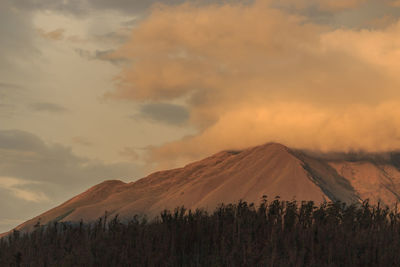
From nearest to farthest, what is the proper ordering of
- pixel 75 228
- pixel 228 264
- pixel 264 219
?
pixel 228 264 < pixel 264 219 < pixel 75 228

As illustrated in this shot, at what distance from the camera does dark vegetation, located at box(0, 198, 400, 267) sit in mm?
8734

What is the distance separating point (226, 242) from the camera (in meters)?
9.52

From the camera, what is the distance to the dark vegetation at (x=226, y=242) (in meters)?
8.73

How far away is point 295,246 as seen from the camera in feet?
29.6

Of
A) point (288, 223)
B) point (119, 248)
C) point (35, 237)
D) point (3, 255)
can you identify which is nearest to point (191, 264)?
point (119, 248)

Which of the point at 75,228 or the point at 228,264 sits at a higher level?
the point at 75,228

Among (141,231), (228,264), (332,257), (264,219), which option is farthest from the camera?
(264,219)

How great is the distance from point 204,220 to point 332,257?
8.79ft

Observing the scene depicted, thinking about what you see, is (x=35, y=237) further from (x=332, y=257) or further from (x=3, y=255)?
(x=332, y=257)

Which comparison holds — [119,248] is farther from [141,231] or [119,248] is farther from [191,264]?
[191,264]

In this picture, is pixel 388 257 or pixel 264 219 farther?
pixel 264 219

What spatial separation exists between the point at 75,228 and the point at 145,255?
3394 mm

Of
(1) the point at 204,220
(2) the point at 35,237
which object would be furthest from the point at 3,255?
(1) the point at 204,220

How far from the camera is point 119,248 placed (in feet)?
30.8
